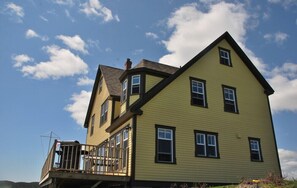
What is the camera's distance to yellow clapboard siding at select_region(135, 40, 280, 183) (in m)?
15.2

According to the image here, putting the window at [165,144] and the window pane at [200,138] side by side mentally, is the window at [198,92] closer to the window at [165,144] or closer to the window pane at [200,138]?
the window pane at [200,138]

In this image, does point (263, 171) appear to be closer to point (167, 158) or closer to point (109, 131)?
point (167, 158)

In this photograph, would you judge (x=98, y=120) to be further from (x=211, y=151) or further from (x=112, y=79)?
(x=211, y=151)

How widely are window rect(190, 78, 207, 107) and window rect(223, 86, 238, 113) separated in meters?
1.73

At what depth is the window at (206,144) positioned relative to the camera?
16.4m

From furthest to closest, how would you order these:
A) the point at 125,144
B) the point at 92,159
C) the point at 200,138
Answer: the point at 200,138 → the point at 125,144 → the point at 92,159

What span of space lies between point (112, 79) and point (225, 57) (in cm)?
885

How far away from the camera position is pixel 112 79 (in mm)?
22984

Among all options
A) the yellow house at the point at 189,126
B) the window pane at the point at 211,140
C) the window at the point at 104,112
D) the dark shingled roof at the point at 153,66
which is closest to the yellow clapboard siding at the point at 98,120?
the yellow house at the point at 189,126

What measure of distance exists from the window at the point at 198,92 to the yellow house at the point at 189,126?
0.22 ft

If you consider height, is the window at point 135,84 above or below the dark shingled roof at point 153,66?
below

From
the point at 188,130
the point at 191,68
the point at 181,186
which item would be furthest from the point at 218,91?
the point at 181,186

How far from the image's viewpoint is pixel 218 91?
61.4 feet

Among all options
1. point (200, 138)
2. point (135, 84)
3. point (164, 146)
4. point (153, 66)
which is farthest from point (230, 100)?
point (135, 84)
